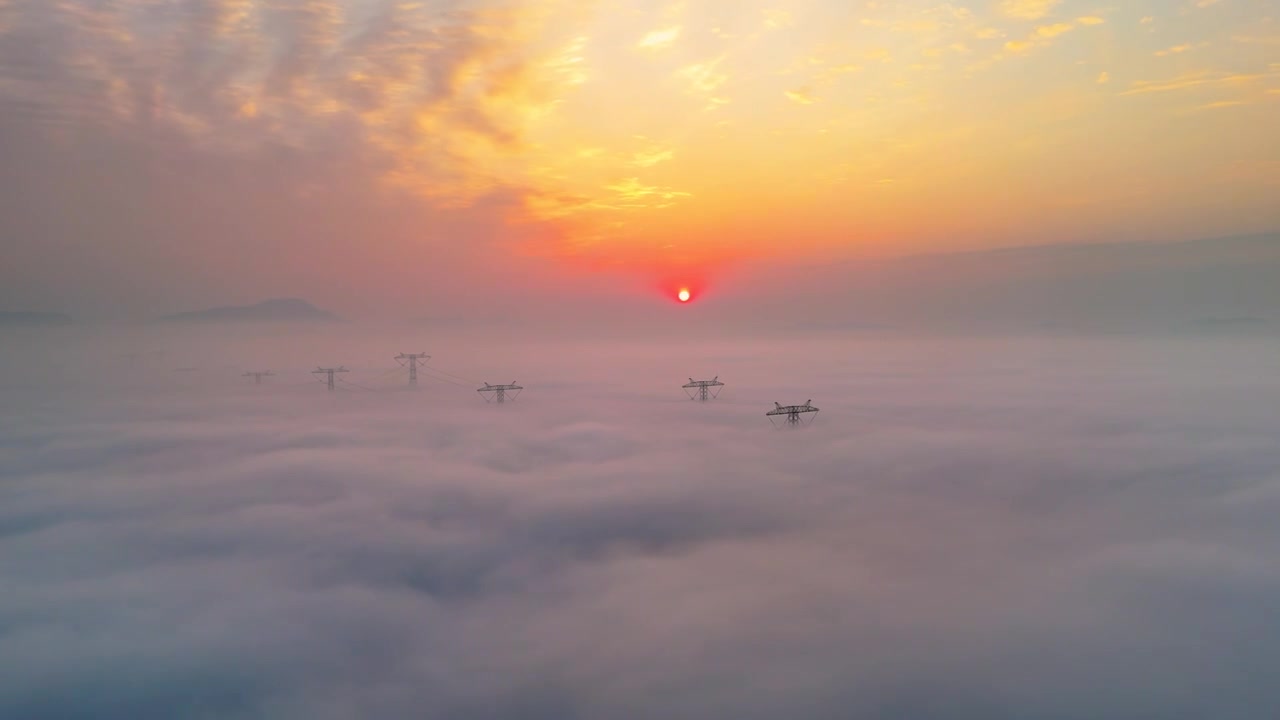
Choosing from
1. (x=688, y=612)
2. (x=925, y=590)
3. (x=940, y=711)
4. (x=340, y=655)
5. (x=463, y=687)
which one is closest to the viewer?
(x=940, y=711)

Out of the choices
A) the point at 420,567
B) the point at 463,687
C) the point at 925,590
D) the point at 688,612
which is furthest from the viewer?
the point at 420,567

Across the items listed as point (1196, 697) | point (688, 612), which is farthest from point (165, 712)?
point (1196, 697)

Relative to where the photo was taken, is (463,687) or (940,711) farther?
(463,687)

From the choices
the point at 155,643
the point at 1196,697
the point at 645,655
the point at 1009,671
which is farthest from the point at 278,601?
the point at 1196,697

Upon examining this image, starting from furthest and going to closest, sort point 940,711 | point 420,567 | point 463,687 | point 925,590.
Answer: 1. point 420,567
2. point 925,590
3. point 463,687
4. point 940,711

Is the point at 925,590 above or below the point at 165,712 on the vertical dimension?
above

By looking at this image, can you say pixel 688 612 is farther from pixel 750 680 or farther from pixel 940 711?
pixel 940 711

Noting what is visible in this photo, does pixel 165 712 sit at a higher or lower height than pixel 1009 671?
lower

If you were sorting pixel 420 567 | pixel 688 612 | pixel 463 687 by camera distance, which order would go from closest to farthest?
1. pixel 463 687
2. pixel 688 612
3. pixel 420 567

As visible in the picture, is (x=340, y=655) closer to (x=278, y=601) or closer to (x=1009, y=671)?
(x=278, y=601)
